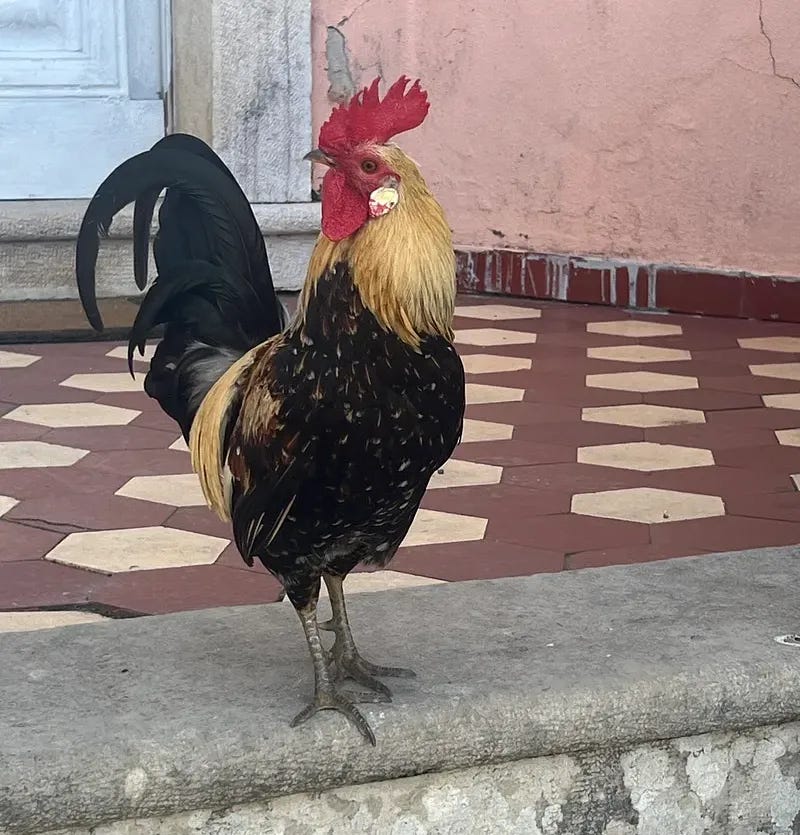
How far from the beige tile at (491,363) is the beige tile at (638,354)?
9.7 inches

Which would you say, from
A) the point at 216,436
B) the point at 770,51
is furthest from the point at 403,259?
the point at 770,51

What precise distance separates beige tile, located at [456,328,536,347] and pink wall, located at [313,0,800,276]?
61 cm

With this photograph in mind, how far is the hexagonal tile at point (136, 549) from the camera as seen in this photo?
234cm

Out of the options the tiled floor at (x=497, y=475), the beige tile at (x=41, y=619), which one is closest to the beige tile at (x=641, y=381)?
the tiled floor at (x=497, y=475)

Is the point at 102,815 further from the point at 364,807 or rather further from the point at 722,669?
the point at 722,669

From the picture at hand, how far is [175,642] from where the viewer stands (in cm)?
184

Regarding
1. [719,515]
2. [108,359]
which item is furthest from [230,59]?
[719,515]

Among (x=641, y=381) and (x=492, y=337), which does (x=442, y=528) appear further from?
(x=492, y=337)

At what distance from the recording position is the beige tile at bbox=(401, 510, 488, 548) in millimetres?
2477

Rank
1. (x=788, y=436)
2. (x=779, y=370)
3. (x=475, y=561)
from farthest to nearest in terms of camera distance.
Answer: (x=779, y=370) → (x=788, y=436) → (x=475, y=561)

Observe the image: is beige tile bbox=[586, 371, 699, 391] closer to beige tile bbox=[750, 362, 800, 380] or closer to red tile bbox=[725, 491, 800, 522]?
beige tile bbox=[750, 362, 800, 380]

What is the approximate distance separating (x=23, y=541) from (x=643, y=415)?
1.64 metres

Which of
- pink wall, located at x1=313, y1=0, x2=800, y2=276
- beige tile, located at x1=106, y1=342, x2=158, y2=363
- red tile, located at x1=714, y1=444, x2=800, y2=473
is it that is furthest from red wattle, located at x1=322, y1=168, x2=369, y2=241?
pink wall, located at x1=313, y1=0, x2=800, y2=276

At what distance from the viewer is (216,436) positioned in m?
1.67
